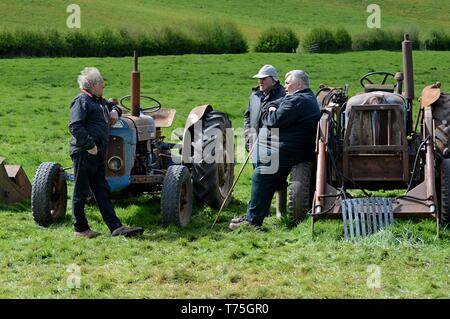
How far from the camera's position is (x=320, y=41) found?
1758 inches

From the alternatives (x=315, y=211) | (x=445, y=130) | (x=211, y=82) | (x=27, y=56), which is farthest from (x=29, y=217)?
(x=27, y=56)

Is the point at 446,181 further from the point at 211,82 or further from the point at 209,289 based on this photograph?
the point at 211,82

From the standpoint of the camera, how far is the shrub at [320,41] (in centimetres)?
4450

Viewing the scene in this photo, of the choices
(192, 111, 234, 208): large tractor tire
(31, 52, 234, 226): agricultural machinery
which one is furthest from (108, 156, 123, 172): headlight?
(192, 111, 234, 208): large tractor tire

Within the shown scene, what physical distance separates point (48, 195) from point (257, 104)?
2676 millimetres

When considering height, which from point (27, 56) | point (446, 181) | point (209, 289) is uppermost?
point (27, 56)

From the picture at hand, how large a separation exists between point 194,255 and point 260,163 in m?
1.64

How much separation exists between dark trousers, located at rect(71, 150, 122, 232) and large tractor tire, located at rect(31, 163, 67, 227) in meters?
0.47

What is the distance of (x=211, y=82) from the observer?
2966 cm

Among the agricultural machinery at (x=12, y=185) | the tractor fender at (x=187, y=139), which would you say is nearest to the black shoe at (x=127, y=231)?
the tractor fender at (x=187, y=139)

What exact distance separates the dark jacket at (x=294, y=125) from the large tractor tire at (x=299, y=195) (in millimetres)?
197

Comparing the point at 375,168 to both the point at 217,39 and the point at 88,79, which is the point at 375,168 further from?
the point at 217,39

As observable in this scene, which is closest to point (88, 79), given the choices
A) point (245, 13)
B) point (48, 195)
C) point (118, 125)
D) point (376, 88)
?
point (118, 125)

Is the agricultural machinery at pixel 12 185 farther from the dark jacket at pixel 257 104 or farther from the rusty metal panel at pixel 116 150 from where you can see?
the dark jacket at pixel 257 104
